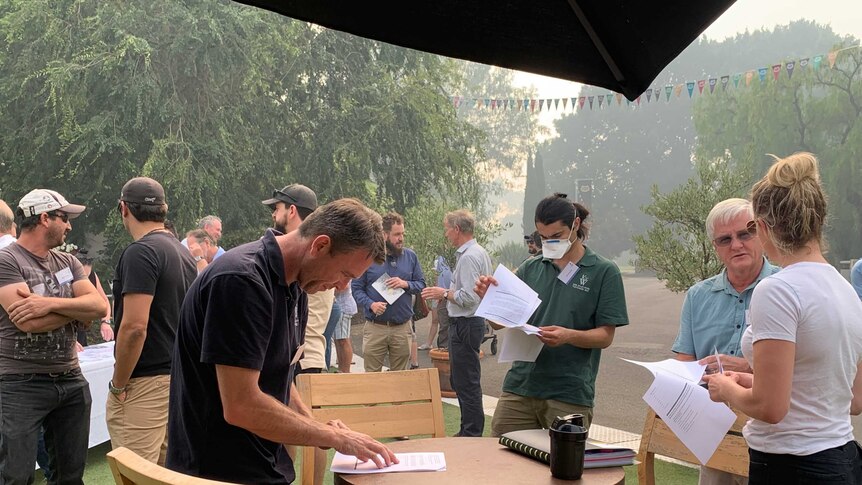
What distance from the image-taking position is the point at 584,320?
12.0ft

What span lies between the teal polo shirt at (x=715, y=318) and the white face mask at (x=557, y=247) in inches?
27.1

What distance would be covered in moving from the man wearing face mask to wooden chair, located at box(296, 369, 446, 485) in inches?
17.9

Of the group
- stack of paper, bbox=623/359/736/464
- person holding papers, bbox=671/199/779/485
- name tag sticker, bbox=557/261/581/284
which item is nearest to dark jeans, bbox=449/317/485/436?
name tag sticker, bbox=557/261/581/284

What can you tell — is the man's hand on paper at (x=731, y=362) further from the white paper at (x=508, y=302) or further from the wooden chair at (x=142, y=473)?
the wooden chair at (x=142, y=473)

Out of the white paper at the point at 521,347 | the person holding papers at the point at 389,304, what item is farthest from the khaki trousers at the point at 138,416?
the person holding papers at the point at 389,304

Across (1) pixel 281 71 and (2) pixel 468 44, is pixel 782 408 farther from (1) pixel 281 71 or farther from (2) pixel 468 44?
(1) pixel 281 71

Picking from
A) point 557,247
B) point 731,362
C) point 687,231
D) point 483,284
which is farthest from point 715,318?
point 687,231

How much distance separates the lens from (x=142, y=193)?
3.67m

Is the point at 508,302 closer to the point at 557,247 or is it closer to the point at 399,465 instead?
the point at 557,247

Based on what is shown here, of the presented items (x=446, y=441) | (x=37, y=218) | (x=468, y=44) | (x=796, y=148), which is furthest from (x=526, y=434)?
(x=796, y=148)

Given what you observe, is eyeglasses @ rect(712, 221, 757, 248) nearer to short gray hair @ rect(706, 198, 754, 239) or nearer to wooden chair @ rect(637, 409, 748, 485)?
short gray hair @ rect(706, 198, 754, 239)

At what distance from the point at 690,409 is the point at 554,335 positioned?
1.07 meters

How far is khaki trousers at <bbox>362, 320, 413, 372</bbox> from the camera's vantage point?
23.8 feet

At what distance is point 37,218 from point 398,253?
13.5ft
